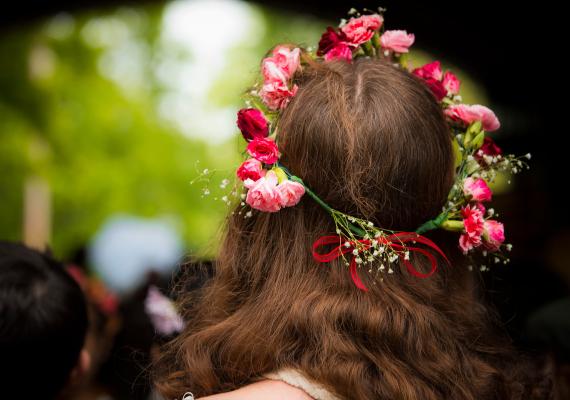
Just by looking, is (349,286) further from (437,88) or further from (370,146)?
(437,88)

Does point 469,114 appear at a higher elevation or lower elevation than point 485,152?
higher

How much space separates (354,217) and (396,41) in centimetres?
77

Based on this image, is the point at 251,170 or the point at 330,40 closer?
the point at 251,170

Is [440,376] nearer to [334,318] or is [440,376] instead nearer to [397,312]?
[397,312]

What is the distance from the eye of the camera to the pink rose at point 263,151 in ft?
6.32

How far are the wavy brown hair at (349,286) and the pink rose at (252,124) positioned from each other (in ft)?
0.27

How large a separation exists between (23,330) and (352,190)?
1.15m

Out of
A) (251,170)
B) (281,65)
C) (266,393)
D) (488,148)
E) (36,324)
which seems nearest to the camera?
(266,393)

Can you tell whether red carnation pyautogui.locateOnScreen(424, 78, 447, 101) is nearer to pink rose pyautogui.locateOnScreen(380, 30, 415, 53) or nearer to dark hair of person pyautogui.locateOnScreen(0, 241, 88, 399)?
pink rose pyautogui.locateOnScreen(380, 30, 415, 53)

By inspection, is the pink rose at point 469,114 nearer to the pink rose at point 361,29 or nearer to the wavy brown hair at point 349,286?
the wavy brown hair at point 349,286

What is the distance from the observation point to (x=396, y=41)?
7.66ft

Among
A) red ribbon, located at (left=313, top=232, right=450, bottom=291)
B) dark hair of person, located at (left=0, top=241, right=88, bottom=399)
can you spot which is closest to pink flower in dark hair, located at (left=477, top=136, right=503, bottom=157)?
red ribbon, located at (left=313, top=232, right=450, bottom=291)

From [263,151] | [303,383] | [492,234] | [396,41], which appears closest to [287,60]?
[263,151]

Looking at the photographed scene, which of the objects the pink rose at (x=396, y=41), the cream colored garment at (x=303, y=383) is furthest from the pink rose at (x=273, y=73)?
the cream colored garment at (x=303, y=383)
